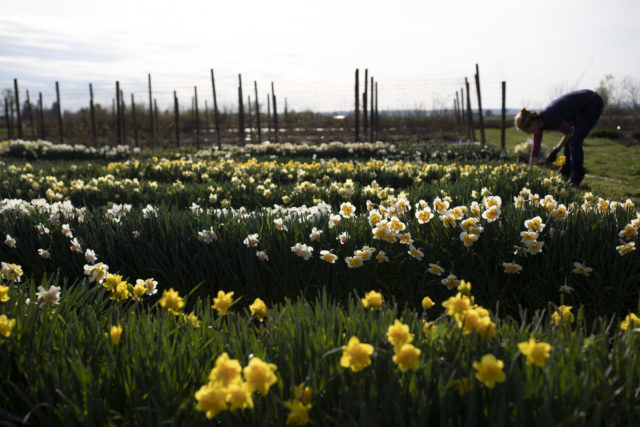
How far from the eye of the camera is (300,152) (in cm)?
1337

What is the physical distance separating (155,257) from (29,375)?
1957mm

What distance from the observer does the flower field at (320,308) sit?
1.36 meters

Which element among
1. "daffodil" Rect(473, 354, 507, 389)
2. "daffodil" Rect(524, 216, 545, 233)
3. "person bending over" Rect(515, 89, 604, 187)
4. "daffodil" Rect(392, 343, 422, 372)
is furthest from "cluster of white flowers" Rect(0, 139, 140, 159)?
"daffodil" Rect(473, 354, 507, 389)

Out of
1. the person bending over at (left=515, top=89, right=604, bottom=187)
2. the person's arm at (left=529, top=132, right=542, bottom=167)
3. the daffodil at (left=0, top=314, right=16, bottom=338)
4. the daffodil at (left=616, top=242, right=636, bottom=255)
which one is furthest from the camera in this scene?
the person's arm at (left=529, top=132, right=542, bottom=167)

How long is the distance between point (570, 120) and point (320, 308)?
6.81 meters

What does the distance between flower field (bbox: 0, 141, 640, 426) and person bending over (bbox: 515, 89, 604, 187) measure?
0.92 metres

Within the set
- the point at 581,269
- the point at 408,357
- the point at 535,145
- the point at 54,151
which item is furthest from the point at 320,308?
the point at 54,151

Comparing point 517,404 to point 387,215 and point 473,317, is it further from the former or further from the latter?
point 387,215

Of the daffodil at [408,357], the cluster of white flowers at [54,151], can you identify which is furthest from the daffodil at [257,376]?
the cluster of white flowers at [54,151]

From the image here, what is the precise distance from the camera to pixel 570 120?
733 centimetres

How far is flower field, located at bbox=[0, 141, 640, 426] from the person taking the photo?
1.36 metres

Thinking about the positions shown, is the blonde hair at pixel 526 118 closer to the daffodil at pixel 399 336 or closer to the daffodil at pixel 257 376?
the daffodil at pixel 399 336

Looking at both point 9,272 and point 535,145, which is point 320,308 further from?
point 535,145

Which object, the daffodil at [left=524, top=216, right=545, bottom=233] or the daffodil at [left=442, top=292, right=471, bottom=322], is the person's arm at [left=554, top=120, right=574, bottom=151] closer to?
the daffodil at [left=524, top=216, right=545, bottom=233]
